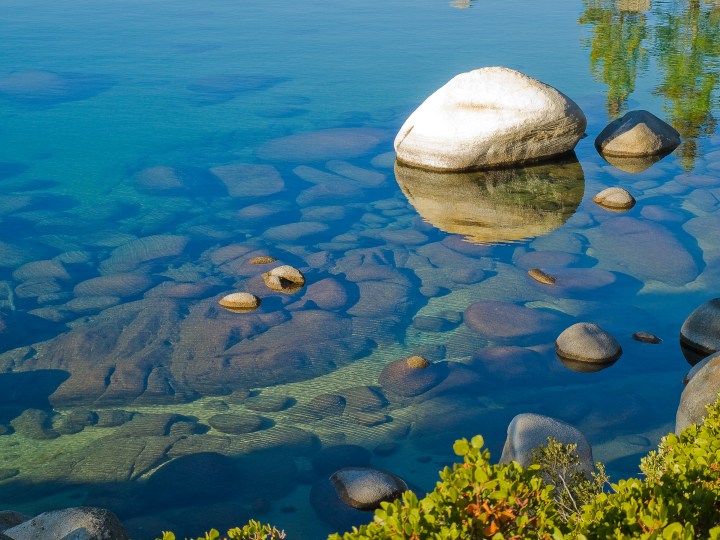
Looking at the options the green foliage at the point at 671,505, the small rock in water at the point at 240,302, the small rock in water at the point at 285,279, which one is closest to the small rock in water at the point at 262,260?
the small rock in water at the point at 285,279

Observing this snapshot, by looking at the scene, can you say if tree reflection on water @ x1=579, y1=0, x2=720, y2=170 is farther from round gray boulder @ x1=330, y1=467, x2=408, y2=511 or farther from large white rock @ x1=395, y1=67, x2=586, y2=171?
round gray boulder @ x1=330, y1=467, x2=408, y2=511

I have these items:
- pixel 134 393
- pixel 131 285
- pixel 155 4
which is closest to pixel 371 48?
pixel 155 4

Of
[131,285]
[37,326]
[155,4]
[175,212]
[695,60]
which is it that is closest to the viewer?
[37,326]

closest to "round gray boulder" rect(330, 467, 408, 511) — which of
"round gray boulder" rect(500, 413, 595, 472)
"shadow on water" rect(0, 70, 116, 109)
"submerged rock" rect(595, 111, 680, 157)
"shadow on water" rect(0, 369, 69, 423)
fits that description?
"round gray boulder" rect(500, 413, 595, 472)

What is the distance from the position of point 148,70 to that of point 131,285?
1303cm

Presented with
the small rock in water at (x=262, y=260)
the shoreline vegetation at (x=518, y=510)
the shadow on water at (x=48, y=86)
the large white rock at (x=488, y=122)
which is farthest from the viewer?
the shadow on water at (x=48, y=86)

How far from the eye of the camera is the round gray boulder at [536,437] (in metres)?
7.23

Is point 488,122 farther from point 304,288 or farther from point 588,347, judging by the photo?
point 588,347

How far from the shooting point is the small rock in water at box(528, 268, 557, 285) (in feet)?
36.2

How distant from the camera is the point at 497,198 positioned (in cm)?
1370

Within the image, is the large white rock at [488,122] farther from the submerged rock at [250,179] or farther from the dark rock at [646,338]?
the dark rock at [646,338]

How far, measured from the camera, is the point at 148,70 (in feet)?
74.3

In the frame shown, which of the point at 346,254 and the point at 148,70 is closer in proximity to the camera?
the point at 346,254

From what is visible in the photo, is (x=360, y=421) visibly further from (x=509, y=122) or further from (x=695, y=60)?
(x=695, y=60)
